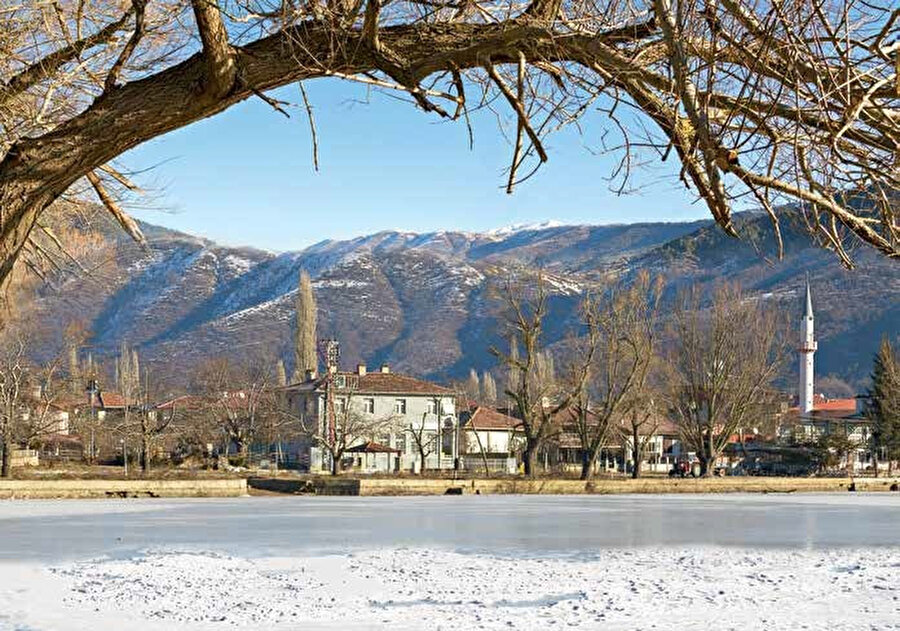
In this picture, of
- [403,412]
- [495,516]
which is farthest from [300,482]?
[403,412]

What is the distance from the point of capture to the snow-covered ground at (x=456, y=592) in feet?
33.9

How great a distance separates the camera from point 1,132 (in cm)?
738

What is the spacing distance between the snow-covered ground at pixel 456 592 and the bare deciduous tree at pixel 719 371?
33.9 m

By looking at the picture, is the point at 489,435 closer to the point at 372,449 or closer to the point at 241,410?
the point at 372,449

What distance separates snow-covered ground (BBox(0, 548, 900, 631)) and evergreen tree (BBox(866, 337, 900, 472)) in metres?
46.4

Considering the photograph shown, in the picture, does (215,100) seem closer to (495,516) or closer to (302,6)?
(302,6)

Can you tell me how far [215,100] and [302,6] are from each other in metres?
0.46

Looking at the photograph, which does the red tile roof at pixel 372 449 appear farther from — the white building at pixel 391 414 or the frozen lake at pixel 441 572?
the frozen lake at pixel 441 572

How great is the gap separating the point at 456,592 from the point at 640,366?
32877 millimetres

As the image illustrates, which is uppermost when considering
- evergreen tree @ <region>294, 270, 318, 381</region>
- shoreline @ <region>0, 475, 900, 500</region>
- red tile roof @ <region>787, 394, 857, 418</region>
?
evergreen tree @ <region>294, 270, 318, 381</region>

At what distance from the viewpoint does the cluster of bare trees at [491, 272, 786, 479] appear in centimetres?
4356

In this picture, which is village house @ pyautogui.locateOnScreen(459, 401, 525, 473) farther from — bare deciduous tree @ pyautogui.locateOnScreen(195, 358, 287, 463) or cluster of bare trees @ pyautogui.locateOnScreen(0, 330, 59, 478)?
cluster of bare trees @ pyautogui.locateOnScreen(0, 330, 59, 478)

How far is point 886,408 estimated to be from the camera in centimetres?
6075

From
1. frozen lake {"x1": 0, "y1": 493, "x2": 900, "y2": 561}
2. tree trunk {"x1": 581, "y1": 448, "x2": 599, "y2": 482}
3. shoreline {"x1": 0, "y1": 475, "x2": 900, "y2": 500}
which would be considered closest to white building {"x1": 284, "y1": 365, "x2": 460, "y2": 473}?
tree trunk {"x1": 581, "y1": 448, "x2": 599, "y2": 482}
